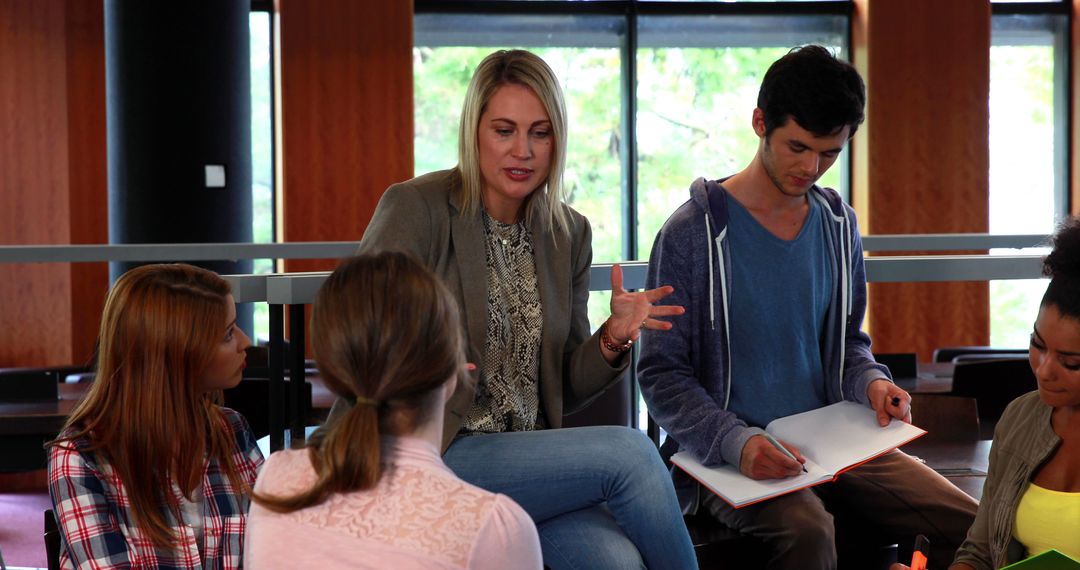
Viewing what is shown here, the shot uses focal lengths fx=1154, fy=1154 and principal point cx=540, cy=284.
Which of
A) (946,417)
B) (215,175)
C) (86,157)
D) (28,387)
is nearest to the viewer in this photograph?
(946,417)

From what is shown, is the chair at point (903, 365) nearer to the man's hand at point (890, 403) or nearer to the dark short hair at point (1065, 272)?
the man's hand at point (890, 403)

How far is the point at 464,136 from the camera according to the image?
2.10 meters

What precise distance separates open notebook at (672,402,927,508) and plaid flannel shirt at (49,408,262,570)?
2.67 ft

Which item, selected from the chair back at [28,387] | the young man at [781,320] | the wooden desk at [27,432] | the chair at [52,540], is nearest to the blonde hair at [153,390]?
the chair at [52,540]

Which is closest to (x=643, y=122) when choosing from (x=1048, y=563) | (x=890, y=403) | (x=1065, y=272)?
(x=890, y=403)

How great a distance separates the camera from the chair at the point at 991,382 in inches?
162

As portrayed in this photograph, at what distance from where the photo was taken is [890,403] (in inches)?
85.4

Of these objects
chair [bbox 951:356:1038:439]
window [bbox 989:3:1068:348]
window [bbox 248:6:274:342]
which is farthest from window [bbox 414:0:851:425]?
chair [bbox 951:356:1038:439]

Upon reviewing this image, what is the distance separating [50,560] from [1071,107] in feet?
25.3

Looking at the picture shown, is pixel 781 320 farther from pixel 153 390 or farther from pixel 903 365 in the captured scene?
pixel 903 365

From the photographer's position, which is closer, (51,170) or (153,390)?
(153,390)

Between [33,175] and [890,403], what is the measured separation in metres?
6.10

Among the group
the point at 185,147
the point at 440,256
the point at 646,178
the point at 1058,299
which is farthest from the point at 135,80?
the point at 1058,299

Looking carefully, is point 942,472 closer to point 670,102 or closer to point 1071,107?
point 670,102
